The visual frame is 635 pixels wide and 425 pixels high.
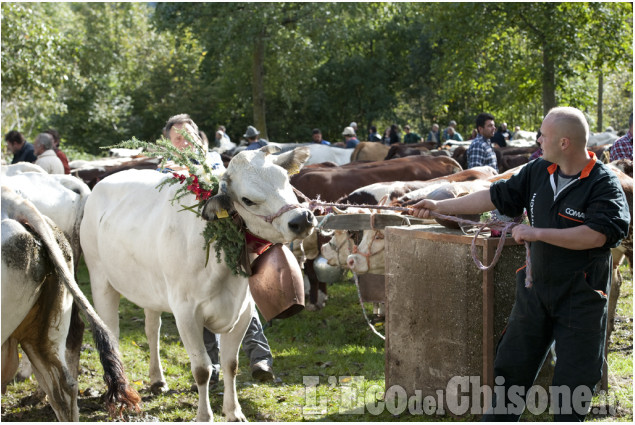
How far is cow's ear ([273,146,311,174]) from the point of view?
16.5ft

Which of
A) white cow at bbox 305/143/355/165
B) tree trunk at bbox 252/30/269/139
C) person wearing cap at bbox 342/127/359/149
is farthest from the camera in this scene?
tree trunk at bbox 252/30/269/139

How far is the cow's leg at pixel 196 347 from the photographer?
4941 mm

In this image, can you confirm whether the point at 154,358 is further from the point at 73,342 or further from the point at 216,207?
the point at 216,207

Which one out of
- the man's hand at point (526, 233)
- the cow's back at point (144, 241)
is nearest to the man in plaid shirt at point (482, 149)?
the cow's back at point (144, 241)

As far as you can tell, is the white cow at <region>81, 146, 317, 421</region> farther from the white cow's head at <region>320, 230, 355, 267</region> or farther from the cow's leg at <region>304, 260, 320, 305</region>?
the cow's leg at <region>304, 260, 320, 305</region>

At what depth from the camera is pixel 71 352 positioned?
541 cm

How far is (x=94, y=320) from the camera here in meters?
4.42

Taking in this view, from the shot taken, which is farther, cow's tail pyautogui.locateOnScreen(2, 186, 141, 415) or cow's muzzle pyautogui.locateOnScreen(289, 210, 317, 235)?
cow's muzzle pyautogui.locateOnScreen(289, 210, 317, 235)

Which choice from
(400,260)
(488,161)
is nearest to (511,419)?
(400,260)

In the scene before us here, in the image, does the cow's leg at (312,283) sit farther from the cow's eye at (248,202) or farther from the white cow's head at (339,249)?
the cow's eye at (248,202)

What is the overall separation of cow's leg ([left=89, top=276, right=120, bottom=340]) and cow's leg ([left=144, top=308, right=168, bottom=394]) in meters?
0.27

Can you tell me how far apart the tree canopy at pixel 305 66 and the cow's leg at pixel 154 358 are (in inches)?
631

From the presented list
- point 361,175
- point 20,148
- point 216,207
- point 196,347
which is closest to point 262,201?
point 216,207

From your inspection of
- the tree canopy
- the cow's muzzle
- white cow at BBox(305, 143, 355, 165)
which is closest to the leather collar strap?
the cow's muzzle
